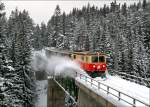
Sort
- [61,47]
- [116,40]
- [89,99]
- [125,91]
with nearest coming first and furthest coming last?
[125,91], [89,99], [116,40], [61,47]

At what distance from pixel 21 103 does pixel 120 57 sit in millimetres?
23877

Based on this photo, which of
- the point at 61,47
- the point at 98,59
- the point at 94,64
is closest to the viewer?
the point at 94,64

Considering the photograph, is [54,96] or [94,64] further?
[54,96]

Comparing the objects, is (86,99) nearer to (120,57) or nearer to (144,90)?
(144,90)

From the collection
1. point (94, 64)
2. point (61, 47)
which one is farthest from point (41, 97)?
point (94, 64)

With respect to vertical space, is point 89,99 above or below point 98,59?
below

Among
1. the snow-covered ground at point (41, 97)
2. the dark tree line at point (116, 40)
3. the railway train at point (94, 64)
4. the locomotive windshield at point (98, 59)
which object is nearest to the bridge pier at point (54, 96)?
the dark tree line at point (116, 40)

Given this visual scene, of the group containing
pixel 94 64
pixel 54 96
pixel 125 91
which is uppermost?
pixel 94 64

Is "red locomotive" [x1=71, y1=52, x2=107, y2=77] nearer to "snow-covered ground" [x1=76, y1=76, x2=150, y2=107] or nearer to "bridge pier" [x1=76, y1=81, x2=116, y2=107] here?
"snow-covered ground" [x1=76, y1=76, x2=150, y2=107]

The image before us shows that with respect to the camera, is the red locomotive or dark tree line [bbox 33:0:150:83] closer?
the red locomotive

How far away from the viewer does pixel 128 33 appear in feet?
328

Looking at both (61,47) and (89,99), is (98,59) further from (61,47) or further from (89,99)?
(61,47)

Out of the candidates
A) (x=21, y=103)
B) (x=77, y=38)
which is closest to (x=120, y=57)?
(x=21, y=103)

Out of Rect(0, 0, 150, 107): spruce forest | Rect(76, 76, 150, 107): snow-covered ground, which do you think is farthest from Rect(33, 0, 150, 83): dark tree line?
Rect(76, 76, 150, 107): snow-covered ground
